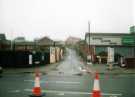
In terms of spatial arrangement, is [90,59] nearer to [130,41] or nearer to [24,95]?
[130,41]

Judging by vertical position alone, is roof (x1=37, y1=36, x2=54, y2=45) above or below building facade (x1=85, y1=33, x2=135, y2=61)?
above

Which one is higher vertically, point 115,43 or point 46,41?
point 46,41

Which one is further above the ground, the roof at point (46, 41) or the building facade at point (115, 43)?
the roof at point (46, 41)

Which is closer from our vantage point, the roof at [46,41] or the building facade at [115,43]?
the building facade at [115,43]

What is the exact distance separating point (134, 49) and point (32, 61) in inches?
1396

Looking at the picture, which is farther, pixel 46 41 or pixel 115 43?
pixel 46 41

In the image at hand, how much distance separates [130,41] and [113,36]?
3637 mm

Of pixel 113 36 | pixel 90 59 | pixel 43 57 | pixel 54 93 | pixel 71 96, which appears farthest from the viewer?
pixel 113 36

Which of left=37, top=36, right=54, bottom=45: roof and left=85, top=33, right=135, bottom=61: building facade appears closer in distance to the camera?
left=85, top=33, right=135, bottom=61: building facade

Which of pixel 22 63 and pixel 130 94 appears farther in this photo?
pixel 22 63

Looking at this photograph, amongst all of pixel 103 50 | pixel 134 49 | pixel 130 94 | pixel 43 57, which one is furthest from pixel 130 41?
pixel 130 94

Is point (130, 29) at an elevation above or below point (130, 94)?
above

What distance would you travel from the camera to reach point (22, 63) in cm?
3406

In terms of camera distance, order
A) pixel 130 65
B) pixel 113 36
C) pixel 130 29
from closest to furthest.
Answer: pixel 130 65, pixel 113 36, pixel 130 29
